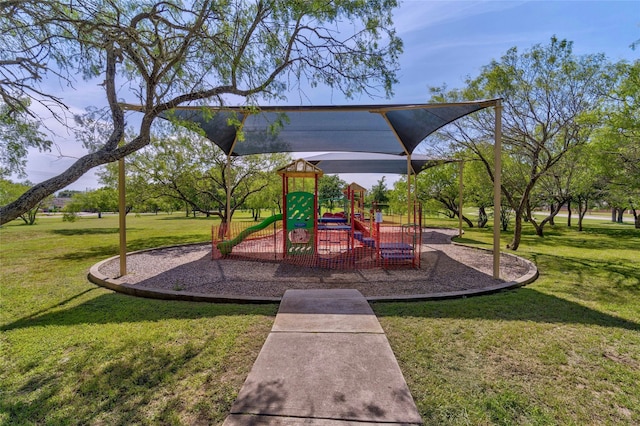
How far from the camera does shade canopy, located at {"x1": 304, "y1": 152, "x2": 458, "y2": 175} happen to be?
13.7 meters

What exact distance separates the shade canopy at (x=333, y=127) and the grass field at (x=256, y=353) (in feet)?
12.8

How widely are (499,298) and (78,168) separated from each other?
19.0 feet

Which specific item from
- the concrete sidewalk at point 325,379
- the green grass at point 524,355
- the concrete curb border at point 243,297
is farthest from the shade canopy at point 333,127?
the concrete sidewalk at point 325,379

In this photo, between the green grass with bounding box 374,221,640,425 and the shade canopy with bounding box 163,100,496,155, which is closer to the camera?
the green grass with bounding box 374,221,640,425

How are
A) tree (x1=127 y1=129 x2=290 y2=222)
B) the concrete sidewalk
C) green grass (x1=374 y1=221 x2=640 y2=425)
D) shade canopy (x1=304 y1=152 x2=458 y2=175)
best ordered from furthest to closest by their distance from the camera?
shade canopy (x1=304 y1=152 x2=458 y2=175) → tree (x1=127 y1=129 x2=290 y2=222) → green grass (x1=374 y1=221 x2=640 y2=425) → the concrete sidewalk

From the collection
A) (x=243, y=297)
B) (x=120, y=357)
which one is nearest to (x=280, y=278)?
(x=243, y=297)

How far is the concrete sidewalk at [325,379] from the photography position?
2051mm

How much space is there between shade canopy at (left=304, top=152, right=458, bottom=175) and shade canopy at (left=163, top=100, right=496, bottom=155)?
293 cm

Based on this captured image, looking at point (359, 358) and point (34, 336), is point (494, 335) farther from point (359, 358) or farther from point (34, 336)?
point (34, 336)

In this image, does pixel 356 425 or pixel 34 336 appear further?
pixel 34 336

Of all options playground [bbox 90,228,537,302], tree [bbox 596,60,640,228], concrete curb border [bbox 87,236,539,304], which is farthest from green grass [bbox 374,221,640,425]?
tree [bbox 596,60,640,228]

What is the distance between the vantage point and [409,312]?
13.4 ft

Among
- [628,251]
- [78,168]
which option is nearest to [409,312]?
[78,168]

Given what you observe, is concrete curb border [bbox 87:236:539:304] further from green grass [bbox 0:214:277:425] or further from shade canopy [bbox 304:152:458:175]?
shade canopy [bbox 304:152:458:175]
